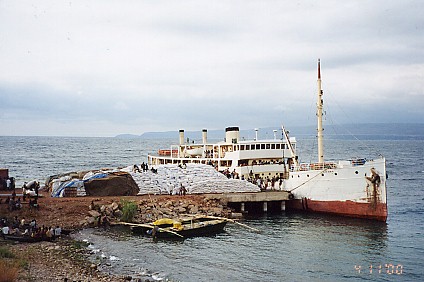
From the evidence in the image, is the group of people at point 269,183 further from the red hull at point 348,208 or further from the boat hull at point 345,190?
the red hull at point 348,208

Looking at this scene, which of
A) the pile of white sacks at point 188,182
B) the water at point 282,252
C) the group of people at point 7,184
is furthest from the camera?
the pile of white sacks at point 188,182

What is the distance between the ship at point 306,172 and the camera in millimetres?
36000

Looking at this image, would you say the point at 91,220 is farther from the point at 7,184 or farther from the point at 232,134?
the point at 232,134

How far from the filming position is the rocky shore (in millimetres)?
21469

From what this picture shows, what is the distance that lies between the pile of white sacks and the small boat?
7544 mm

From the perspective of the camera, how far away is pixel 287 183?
40.8m

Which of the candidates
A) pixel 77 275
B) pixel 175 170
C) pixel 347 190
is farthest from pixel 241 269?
pixel 175 170

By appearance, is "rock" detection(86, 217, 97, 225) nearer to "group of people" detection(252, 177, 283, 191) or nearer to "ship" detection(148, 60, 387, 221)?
"ship" detection(148, 60, 387, 221)

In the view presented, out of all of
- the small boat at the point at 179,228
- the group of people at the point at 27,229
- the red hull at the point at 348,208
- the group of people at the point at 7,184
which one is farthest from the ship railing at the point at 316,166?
the group of people at the point at 7,184

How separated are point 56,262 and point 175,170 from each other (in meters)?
19.2

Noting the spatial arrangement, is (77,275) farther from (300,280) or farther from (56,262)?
(300,280)

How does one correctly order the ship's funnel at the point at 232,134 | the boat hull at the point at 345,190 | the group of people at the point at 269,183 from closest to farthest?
the boat hull at the point at 345,190 < the group of people at the point at 269,183 < the ship's funnel at the point at 232,134

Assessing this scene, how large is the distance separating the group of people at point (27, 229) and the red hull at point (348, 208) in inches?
789

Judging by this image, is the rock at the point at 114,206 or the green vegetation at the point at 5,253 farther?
the rock at the point at 114,206
